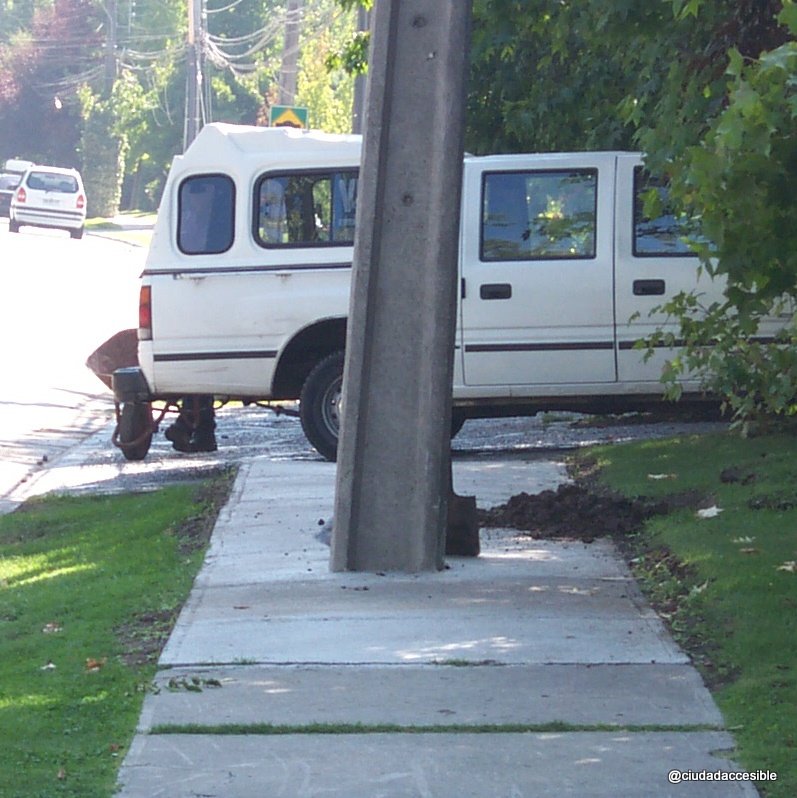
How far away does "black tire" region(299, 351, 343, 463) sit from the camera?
1117 centimetres

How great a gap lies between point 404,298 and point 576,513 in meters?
1.92

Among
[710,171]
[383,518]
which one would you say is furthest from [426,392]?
[710,171]

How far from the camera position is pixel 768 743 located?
5.00 m

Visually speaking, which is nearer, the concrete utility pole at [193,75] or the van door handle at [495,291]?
the van door handle at [495,291]

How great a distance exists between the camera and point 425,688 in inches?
224

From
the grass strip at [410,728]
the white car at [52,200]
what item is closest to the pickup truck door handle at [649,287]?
the grass strip at [410,728]

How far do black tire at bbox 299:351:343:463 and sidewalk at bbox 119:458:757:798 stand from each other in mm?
3024

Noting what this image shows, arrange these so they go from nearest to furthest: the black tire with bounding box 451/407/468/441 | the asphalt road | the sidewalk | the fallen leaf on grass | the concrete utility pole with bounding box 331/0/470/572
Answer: the sidewalk, the fallen leaf on grass, the concrete utility pole with bounding box 331/0/470/572, the black tire with bounding box 451/407/468/441, the asphalt road

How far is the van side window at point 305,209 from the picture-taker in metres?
11.1

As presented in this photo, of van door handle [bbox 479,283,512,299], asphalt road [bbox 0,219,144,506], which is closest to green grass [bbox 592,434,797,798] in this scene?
van door handle [bbox 479,283,512,299]

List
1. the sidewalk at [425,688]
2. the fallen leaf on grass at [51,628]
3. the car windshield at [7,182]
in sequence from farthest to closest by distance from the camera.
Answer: the car windshield at [7,182]
the fallen leaf on grass at [51,628]
the sidewalk at [425,688]

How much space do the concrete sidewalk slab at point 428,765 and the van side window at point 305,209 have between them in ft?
20.7

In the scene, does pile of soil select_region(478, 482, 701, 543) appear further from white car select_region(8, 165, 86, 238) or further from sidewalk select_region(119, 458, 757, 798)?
white car select_region(8, 165, 86, 238)

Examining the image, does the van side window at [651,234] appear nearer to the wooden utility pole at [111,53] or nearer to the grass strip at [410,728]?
the grass strip at [410,728]
